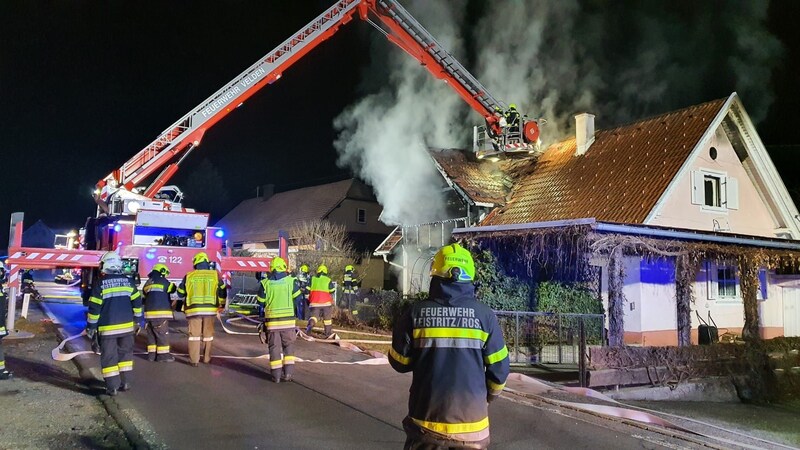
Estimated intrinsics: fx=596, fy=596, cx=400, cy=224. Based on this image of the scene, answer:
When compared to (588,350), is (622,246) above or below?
above

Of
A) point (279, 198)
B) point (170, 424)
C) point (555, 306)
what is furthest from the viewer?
point (279, 198)

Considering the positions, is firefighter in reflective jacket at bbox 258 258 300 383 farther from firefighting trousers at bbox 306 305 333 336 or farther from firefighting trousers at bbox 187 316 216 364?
firefighting trousers at bbox 306 305 333 336

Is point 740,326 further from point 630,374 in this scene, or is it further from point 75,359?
point 75,359

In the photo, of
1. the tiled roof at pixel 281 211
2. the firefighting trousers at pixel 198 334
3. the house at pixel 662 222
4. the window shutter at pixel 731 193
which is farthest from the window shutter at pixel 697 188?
the tiled roof at pixel 281 211

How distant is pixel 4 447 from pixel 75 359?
15.4 feet

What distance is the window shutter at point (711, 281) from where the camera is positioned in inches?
641

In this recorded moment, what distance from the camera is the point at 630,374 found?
10.0m

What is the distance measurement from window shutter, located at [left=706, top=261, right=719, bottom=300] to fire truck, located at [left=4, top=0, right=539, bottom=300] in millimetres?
9053

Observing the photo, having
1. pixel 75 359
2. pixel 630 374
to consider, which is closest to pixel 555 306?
pixel 630 374

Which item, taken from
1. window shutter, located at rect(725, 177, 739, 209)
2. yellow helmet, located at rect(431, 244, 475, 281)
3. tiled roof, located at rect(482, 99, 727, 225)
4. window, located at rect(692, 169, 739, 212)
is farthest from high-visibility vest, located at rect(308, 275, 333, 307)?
window shutter, located at rect(725, 177, 739, 209)

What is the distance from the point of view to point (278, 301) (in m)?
8.19

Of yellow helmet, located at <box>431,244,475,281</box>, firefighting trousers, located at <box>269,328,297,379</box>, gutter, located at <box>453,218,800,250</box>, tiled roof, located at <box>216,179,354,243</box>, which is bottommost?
firefighting trousers, located at <box>269,328,297,379</box>

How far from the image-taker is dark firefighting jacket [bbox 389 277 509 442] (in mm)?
3338

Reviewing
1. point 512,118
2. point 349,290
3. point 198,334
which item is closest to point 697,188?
point 512,118
